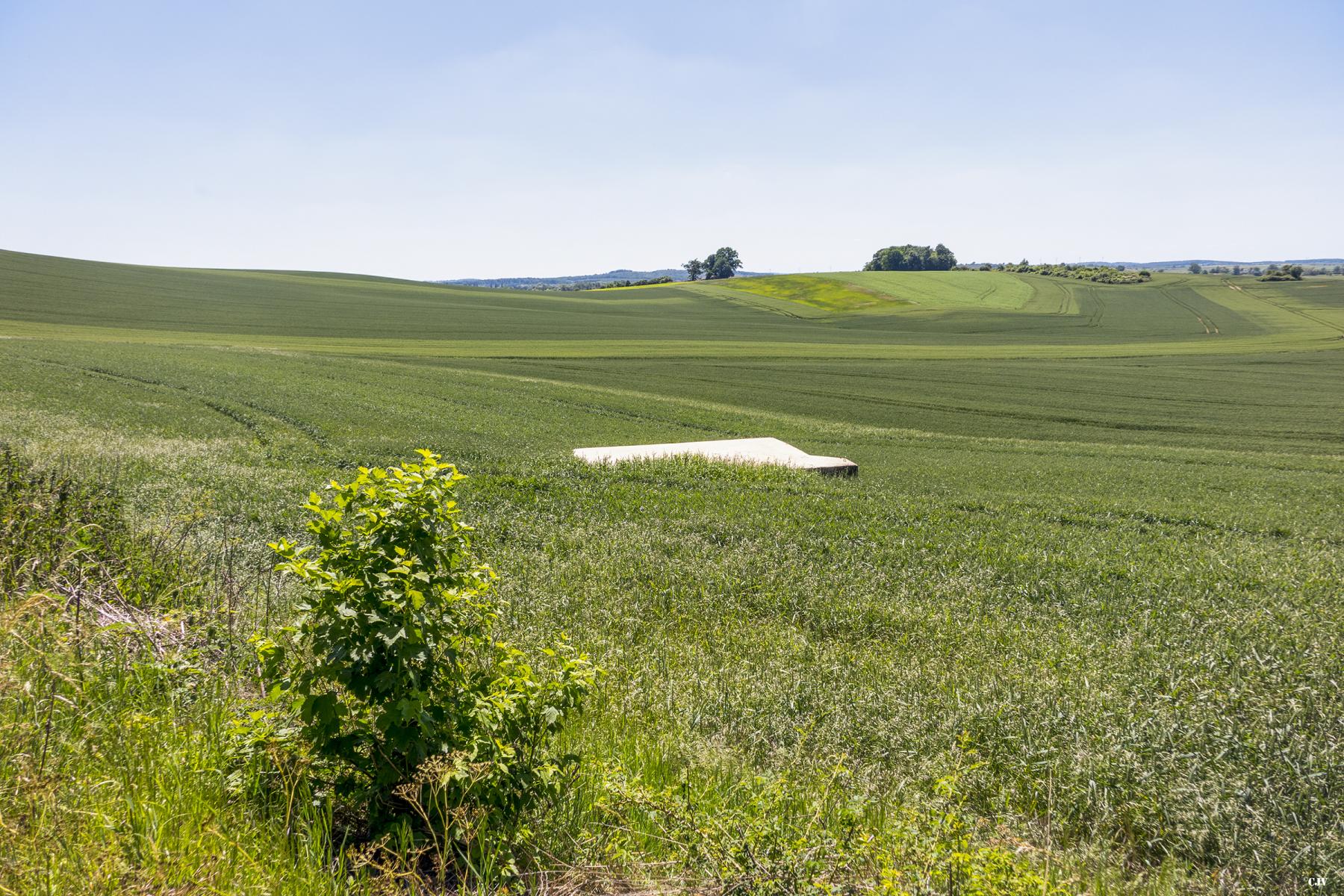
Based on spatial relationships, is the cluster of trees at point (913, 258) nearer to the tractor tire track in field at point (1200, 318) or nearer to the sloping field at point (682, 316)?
the sloping field at point (682, 316)

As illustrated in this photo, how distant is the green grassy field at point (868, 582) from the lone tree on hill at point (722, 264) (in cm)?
12797

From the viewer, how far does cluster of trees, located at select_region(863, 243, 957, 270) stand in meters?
165

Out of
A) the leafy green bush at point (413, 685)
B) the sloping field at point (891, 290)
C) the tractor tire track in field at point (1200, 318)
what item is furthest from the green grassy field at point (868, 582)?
the sloping field at point (891, 290)

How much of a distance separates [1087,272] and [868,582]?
150153 mm

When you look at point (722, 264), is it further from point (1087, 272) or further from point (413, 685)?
point (413, 685)

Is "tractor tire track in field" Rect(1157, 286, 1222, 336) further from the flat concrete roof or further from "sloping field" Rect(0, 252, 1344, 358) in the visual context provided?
the flat concrete roof

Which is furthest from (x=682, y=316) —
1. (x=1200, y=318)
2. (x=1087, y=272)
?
(x=1087, y=272)

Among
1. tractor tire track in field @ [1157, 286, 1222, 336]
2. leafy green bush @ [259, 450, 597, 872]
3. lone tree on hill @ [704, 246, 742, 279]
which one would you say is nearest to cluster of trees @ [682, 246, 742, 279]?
lone tree on hill @ [704, 246, 742, 279]

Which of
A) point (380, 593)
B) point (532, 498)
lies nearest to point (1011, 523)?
point (532, 498)

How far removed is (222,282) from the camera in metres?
105

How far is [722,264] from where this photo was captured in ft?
550

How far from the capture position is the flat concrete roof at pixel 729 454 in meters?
21.3

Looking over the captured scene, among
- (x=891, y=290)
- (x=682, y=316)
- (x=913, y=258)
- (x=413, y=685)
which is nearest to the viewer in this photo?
(x=413, y=685)

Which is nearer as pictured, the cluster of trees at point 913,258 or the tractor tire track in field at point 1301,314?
the tractor tire track in field at point 1301,314
